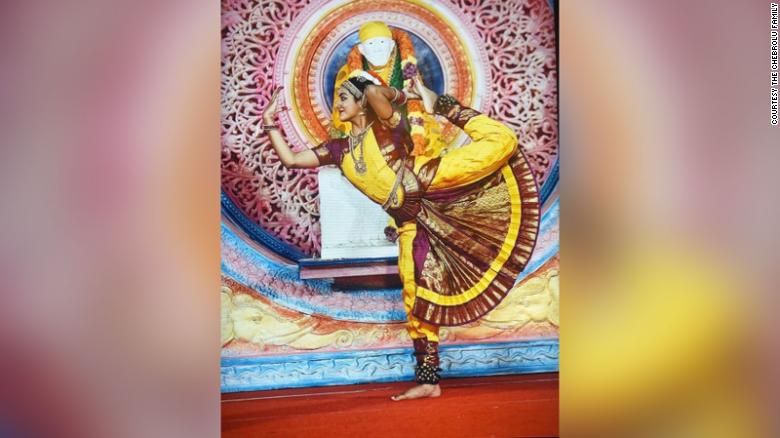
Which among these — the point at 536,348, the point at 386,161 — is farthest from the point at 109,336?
the point at 536,348

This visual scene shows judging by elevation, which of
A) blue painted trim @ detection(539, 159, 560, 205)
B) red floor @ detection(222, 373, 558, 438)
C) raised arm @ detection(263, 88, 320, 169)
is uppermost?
raised arm @ detection(263, 88, 320, 169)

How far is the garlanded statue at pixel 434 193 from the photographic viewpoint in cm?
248

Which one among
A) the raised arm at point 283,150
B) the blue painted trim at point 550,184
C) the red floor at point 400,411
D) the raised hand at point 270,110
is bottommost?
the red floor at point 400,411

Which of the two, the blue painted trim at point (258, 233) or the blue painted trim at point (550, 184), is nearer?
the blue painted trim at point (258, 233)

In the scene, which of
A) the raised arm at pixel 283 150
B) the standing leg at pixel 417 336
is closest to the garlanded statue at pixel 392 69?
the raised arm at pixel 283 150

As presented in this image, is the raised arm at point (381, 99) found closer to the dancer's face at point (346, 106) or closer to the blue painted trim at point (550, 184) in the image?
the dancer's face at point (346, 106)

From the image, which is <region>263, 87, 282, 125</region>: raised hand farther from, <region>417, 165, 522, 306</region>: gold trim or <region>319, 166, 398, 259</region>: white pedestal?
<region>417, 165, 522, 306</region>: gold trim

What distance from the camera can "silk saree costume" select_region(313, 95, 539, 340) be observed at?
2490mm

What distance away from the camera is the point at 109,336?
235 centimetres

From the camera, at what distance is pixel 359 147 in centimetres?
248

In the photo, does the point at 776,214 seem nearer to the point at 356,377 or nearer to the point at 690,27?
the point at 690,27

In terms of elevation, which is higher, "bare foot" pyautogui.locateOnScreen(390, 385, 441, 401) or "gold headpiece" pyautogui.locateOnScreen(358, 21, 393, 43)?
"gold headpiece" pyautogui.locateOnScreen(358, 21, 393, 43)

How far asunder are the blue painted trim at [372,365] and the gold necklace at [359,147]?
66 centimetres

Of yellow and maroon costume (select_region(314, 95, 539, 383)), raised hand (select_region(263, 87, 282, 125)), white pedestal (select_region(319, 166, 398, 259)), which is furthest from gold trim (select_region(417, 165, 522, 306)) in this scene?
raised hand (select_region(263, 87, 282, 125))
